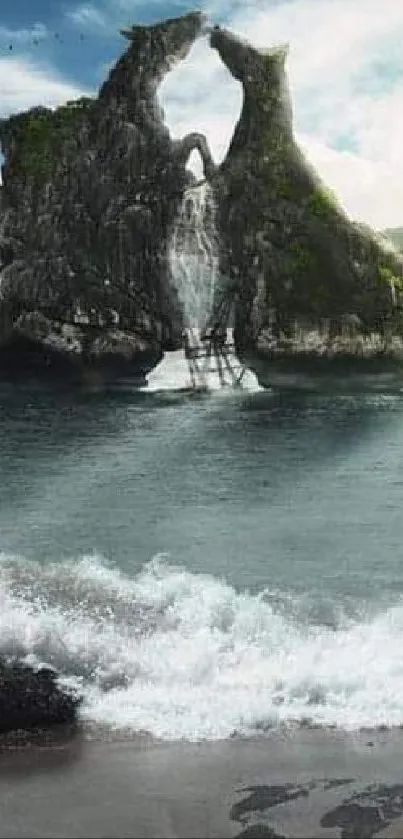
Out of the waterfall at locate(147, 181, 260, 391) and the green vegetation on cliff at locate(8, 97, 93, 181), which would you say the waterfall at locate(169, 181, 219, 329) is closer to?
the waterfall at locate(147, 181, 260, 391)

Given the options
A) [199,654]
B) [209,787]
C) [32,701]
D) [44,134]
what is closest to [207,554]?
[199,654]

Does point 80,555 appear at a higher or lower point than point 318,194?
lower

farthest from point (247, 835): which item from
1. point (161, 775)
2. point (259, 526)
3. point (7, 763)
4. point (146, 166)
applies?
point (146, 166)

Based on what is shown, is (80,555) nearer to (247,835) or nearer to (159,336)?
(247,835)

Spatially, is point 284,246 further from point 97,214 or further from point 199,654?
point 199,654

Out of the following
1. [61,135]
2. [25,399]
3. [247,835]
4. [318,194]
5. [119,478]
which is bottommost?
[247,835]

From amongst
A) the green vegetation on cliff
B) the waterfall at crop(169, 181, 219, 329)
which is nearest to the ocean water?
the waterfall at crop(169, 181, 219, 329)

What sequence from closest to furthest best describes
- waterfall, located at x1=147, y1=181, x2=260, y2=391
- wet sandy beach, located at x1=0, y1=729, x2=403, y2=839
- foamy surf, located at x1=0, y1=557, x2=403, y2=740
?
wet sandy beach, located at x1=0, y1=729, x2=403, y2=839, foamy surf, located at x1=0, y1=557, x2=403, y2=740, waterfall, located at x1=147, y1=181, x2=260, y2=391
